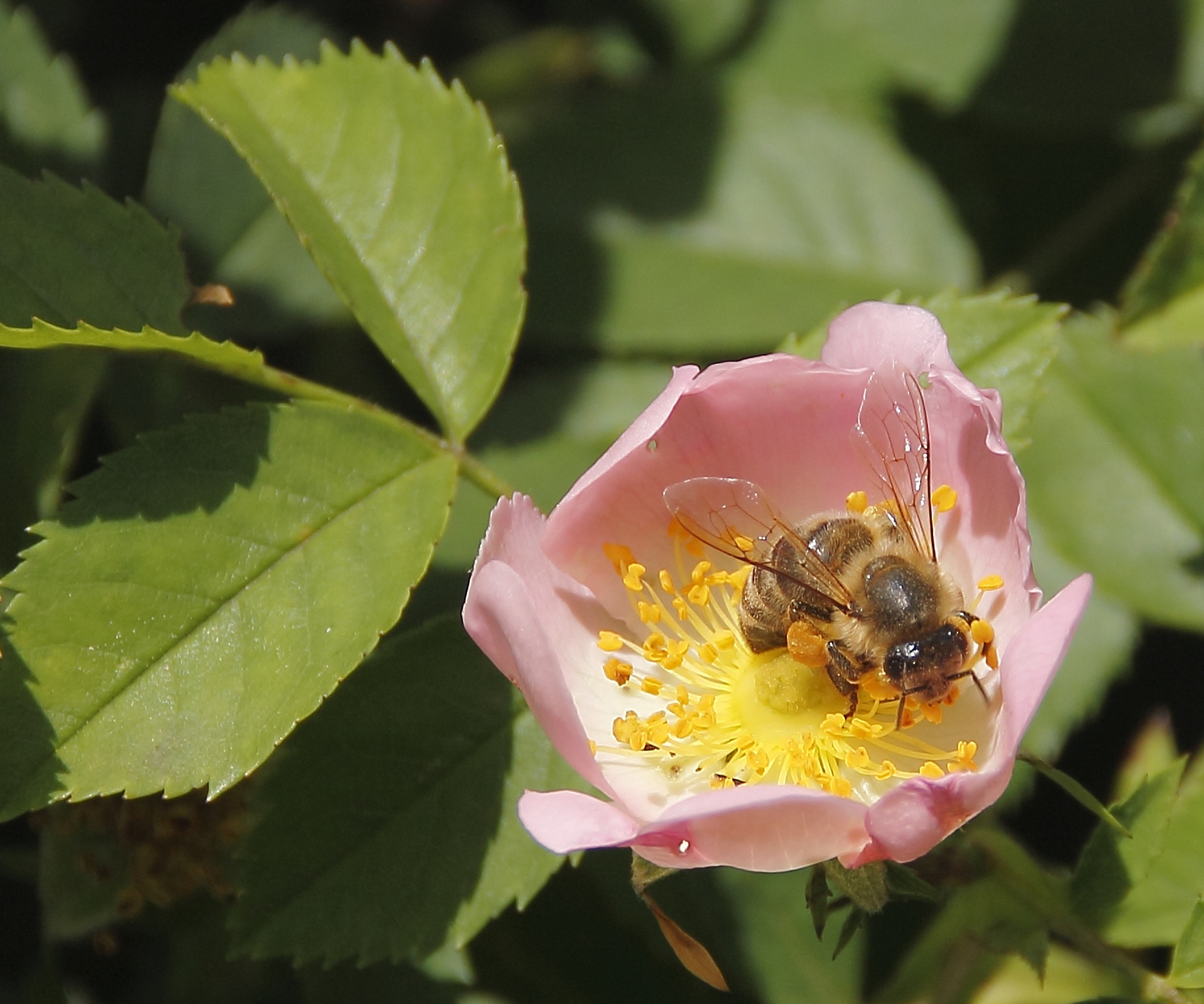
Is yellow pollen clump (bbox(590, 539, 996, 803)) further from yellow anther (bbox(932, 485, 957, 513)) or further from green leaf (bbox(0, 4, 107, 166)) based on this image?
green leaf (bbox(0, 4, 107, 166))

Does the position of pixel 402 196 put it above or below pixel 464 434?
above

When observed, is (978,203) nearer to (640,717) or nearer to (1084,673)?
(1084,673)

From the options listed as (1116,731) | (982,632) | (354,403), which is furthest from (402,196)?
(1116,731)

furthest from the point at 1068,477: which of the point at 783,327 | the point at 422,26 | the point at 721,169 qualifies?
the point at 422,26

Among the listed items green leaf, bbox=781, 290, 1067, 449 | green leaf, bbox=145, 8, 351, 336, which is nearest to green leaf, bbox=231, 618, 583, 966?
green leaf, bbox=781, 290, 1067, 449

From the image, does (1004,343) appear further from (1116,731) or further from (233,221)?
(233,221)

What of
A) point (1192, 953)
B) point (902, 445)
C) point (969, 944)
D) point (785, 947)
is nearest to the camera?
point (1192, 953)
